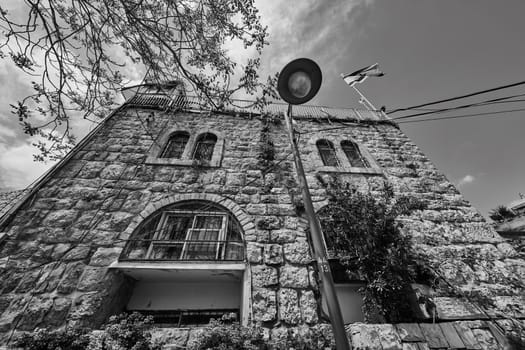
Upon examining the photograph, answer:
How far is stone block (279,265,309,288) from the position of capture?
9.60 feet

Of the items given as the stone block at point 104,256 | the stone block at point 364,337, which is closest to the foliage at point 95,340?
the stone block at point 104,256

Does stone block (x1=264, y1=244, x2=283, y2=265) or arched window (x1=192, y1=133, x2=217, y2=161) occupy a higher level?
arched window (x1=192, y1=133, x2=217, y2=161)

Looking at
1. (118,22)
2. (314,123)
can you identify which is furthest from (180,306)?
(314,123)

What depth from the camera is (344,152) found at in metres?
5.65

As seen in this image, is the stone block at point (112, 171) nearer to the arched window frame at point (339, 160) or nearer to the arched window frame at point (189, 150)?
the arched window frame at point (189, 150)

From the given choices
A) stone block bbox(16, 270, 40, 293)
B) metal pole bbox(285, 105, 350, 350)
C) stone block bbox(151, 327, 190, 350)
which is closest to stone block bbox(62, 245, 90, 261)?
stone block bbox(16, 270, 40, 293)

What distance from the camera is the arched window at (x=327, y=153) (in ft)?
17.5

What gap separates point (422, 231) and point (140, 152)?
700 cm

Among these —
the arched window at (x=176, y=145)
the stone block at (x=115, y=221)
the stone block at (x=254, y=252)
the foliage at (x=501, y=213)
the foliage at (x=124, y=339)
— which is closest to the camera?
the foliage at (x=124, y=339)

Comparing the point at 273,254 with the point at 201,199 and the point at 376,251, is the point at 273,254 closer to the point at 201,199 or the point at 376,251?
the point at 376,251

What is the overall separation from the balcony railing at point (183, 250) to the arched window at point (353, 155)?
419 centimetres

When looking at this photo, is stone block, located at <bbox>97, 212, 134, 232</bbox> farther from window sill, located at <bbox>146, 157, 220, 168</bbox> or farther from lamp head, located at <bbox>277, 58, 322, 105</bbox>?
lamp head, located at <bbox>277, 58, 322, 105</bbox>

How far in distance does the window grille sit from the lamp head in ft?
10.5

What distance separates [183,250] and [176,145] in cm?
316
